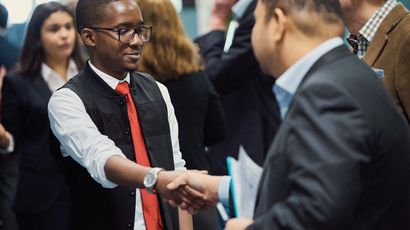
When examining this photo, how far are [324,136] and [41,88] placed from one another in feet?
10.4

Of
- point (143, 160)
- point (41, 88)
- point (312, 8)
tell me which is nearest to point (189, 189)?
point (143, 160)

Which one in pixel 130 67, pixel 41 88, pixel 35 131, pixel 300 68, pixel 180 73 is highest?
pixel 300 68

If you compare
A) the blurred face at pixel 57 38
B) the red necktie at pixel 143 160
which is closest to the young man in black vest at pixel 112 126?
the red necktie at pixel 143 160

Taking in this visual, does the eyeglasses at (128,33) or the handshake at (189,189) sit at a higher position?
the eyeglasses at (128,33)

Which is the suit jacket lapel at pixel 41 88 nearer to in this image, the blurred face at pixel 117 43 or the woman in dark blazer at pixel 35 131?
the woman in dark blazer at pixel 35 131

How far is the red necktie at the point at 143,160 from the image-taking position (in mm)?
3018

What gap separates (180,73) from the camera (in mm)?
4391

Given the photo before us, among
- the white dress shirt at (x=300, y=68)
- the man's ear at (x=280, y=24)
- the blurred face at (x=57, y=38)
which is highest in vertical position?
the man's ear at (x=280, y=24)

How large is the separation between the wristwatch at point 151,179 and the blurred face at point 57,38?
2382 mm

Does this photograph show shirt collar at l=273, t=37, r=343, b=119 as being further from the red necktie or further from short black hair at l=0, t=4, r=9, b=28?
short black hair at l=0, t=4, r=9, b=28

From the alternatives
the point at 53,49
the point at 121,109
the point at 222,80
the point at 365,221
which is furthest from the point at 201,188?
the point at 53,49

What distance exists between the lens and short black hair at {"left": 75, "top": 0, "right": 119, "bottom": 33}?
3094 mm

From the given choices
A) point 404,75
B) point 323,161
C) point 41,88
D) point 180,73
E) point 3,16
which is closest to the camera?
point 323,161

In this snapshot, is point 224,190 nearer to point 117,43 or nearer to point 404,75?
point 117,43
